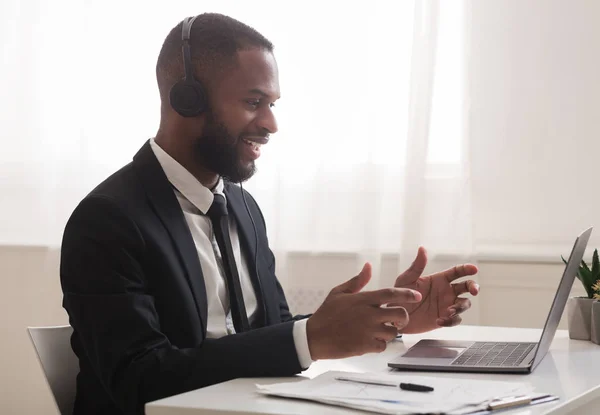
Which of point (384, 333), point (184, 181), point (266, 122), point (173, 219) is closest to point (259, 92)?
point (266, 122)

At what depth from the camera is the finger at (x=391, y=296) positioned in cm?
121

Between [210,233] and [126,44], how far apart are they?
154 cm

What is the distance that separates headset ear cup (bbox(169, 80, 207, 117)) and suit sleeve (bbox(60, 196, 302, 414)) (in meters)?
0.29

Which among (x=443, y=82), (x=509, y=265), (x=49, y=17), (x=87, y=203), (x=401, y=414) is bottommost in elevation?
(x=509, y=265)

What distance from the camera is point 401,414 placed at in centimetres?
93

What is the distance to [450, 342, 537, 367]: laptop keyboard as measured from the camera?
135 centimetres

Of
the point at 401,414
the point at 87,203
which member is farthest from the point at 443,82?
the point at 401,414

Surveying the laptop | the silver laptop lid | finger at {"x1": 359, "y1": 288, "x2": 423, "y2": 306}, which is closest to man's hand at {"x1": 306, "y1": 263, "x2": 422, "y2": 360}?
finger at {"x1": 359, "y1": 288, "x2": 423, "y2": 306}

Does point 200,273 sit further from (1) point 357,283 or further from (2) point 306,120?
(2) point 306,120

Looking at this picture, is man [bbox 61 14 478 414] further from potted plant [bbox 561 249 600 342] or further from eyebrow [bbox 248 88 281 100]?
potted plant [bbox 561 249 600 342]

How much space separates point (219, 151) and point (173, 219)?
0.22 metres

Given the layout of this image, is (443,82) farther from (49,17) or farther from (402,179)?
(49,17)

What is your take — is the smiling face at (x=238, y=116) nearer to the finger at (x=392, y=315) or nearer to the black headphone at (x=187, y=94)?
the black headphone at (x=187, y=94)

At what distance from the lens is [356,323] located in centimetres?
124
